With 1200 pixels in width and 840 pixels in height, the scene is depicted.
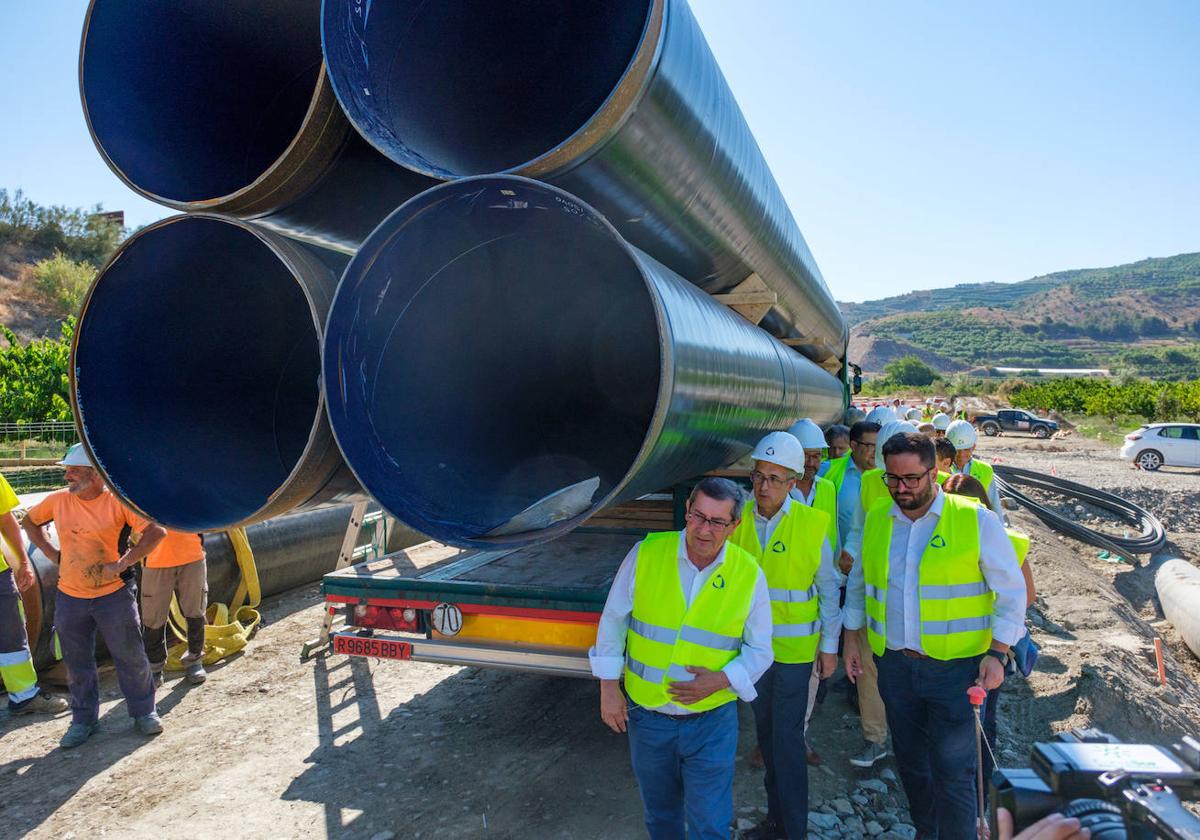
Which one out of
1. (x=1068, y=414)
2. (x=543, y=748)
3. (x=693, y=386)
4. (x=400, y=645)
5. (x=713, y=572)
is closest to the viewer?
(x=693, y=386)

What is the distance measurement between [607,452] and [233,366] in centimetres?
154

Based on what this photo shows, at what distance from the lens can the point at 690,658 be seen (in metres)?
2.50

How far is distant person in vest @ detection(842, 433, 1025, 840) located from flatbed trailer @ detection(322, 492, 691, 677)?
1.25m

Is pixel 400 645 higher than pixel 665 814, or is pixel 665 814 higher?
pixel 400 645

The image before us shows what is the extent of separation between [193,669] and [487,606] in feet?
9.48

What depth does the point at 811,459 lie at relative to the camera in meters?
4.25

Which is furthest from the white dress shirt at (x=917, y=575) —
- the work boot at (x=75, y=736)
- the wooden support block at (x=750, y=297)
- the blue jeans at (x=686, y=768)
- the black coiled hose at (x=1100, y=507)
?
the black coiled hose at (x=1100, y=507)

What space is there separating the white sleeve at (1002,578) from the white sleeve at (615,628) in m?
1.34

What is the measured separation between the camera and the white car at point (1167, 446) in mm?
18594

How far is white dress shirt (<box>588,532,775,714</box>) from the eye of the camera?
2.49m

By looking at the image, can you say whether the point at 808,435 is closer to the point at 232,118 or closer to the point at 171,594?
the point at 232,118

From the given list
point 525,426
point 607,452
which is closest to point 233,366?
point 525,426

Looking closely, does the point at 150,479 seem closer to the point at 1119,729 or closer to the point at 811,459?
the point at 811,459

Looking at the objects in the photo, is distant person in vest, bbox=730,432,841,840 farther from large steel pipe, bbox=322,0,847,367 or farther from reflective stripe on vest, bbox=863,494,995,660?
large steel pipe, bbox=322,0,847,367
